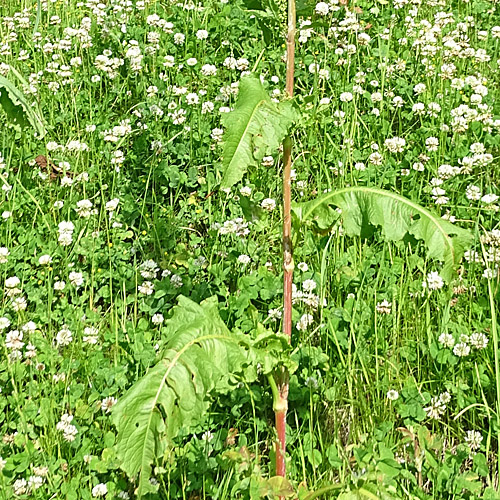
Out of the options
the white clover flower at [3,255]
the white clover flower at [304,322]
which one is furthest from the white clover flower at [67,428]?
Answer: the white clover flower at [3,255]

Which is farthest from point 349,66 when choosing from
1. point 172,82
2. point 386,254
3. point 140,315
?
point 140,315

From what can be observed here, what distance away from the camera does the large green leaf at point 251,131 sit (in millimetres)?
1984

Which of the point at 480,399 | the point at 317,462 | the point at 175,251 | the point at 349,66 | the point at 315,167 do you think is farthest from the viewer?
the point at 349,66

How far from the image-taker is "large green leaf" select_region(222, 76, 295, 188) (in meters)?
1.98

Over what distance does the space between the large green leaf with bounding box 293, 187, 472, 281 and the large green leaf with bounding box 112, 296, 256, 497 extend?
Answer: 481 mm

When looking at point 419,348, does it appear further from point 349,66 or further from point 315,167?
point 349,66

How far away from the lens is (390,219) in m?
2.32

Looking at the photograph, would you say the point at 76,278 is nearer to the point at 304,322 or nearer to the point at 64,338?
the point at 64,338

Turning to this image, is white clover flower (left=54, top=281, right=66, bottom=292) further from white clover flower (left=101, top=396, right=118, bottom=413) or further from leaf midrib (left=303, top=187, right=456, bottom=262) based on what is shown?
leaf midrib (left=303, top=187, right=456, bottom=262)

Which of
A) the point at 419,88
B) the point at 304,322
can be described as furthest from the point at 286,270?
the point at 419,88

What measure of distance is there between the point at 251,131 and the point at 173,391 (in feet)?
2.37

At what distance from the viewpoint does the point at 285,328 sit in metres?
2.44

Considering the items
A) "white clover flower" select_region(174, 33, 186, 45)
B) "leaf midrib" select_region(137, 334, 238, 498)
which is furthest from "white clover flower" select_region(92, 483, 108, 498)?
"white clover flower" select_region(174, 33, 186, 45)

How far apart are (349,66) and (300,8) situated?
278 cm
